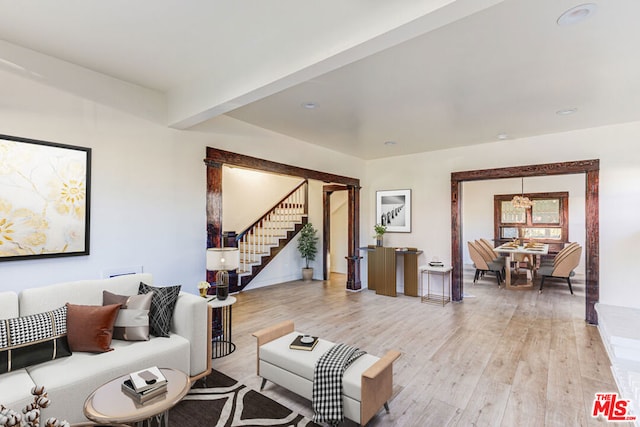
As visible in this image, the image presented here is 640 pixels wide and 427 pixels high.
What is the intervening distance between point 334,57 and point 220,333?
3319 millimetres

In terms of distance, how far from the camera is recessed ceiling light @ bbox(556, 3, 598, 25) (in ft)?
6.46

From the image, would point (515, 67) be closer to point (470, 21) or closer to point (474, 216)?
point (470, 21)

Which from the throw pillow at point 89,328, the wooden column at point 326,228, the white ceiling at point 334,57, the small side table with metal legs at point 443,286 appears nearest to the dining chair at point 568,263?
the small side table with metal legs at point 443,286

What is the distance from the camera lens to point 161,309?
8.77 feet

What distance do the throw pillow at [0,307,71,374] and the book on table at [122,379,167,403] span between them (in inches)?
31.0

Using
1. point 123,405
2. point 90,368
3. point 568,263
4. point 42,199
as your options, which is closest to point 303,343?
point 123,405

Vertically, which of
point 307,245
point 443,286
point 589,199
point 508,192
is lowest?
point 443,286

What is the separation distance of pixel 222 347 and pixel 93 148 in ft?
8.03

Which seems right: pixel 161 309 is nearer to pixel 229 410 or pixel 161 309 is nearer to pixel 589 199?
pixel 229 410

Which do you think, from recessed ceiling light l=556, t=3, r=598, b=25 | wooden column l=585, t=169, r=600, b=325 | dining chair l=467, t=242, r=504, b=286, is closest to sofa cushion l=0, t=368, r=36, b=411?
recessed ceiling light l=556, t=3, r=598, b=25

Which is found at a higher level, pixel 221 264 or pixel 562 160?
pixel 562 160

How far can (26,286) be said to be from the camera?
8.70 ft

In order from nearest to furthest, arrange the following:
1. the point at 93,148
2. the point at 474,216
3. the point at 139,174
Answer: the point at 93,148, the point at 139,174, the point at 474,216

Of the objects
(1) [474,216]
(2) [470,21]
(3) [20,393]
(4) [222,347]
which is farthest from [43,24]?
(1) [474,216]
